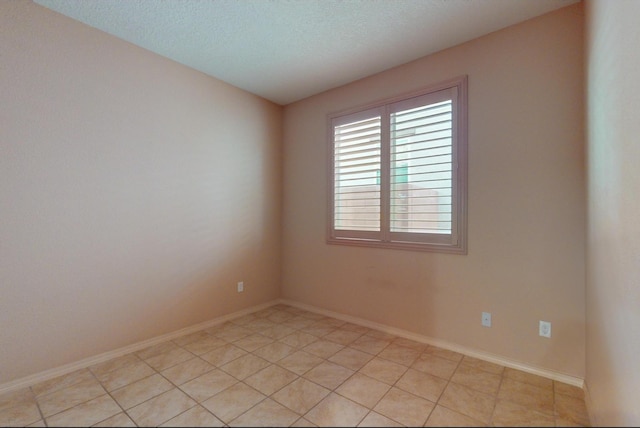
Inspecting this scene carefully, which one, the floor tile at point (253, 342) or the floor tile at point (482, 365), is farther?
the floor tile at point (253, 342)

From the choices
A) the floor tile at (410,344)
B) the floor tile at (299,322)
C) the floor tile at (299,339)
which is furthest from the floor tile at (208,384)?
the floor tile at (410,344)

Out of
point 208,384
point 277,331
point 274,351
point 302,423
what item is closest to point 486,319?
point 302,423

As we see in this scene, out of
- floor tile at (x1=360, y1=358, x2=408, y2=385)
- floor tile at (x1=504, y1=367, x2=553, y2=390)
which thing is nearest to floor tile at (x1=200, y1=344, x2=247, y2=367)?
floor tile at (x1=360, y1=358, x2=408, y2=385)

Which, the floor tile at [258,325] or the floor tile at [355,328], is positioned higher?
the floor tile at [355,328]

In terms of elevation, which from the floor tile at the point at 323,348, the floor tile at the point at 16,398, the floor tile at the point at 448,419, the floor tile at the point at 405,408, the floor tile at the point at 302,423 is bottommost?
the floor tile at the point at 323,348

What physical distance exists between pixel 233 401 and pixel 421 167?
7.21ft

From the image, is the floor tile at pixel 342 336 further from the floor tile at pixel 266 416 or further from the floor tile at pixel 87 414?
the floor tile at pixel 87 414

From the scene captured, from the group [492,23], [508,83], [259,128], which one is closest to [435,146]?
[508,83]

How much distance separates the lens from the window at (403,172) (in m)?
2.33

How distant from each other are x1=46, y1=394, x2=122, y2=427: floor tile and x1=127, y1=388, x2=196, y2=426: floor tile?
4.7 inches

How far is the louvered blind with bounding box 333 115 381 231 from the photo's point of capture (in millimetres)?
2842

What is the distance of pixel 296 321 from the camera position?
298cm

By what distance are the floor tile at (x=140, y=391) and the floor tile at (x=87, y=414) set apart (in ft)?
0.14

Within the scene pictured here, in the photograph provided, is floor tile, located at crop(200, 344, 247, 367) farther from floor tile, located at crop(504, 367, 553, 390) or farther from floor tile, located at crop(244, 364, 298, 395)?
floor tile, located at crop(504, 367, 553, 390)
